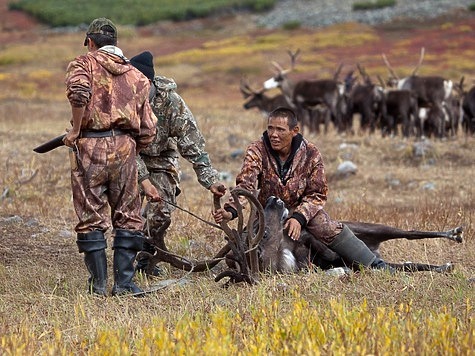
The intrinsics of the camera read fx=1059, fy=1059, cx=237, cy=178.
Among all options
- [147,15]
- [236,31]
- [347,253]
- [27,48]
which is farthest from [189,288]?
[147,15]

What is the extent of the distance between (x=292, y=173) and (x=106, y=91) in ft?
4.80

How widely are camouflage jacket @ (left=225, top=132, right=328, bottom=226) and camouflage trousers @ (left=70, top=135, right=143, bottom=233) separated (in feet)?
2.72

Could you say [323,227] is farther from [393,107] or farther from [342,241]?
[393,107]

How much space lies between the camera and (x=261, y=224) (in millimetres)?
6902

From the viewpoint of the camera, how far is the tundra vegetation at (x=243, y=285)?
498 centimetres

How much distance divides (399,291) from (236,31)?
54.1 meters

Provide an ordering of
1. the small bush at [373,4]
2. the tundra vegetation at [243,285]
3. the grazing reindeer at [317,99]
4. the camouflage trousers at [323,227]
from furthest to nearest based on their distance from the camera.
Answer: the small bush at [373,4] < the grazing reindeer at [317,99] < the camouflage trousers at [323,227] < the tundra vegetation at [243,285]

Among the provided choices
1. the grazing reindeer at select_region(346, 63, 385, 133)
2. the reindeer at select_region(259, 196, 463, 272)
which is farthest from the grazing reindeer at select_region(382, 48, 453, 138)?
the reindeer at select_region(259, 196, 463, 272)

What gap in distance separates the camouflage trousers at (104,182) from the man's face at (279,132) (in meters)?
0.98

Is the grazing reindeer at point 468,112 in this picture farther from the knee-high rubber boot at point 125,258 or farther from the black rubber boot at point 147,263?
the knee-high rubber boot at point 125,258

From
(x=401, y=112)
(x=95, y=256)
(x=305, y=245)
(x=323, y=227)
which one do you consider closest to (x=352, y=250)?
(x=323, y=227)

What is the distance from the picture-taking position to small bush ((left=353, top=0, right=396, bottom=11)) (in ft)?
200

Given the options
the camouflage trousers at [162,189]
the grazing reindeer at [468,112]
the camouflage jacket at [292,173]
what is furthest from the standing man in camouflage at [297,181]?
the grazing reindeer at [468,112]

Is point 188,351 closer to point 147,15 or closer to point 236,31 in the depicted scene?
point 236,31
